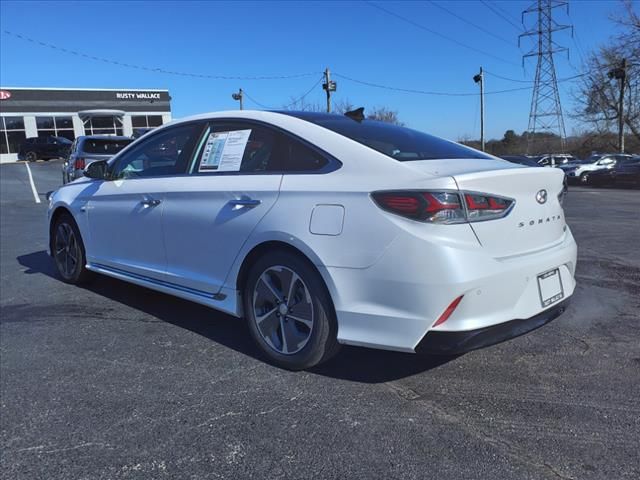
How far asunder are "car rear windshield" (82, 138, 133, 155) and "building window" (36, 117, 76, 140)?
34.2 meters

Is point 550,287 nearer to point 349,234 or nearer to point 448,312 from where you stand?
point 448,312

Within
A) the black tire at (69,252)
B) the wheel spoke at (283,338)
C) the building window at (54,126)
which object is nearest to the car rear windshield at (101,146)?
the black tire at (69,252)

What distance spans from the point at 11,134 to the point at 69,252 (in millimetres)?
43094

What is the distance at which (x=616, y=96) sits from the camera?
3856cm

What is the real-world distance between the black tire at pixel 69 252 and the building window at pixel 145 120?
4171 centimetres

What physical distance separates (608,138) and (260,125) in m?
Answer: 51.8

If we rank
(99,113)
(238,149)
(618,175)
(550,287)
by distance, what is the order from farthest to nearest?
(99,113), (618,175), (238,149), (550,287)

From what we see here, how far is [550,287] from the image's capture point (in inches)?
120

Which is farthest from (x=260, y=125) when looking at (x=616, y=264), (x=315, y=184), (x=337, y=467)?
(x=616, y=264)

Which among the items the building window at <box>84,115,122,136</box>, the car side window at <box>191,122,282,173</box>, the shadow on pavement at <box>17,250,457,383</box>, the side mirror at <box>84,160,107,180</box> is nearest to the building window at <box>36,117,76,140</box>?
the building window at <box>84,115,122,136</box>

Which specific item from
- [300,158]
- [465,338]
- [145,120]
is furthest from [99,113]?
[465,338]

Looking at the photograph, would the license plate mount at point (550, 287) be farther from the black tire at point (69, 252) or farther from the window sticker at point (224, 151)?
the black tire at point (69, 252)

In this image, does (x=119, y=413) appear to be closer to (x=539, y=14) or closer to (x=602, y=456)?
(x=602, y=456)

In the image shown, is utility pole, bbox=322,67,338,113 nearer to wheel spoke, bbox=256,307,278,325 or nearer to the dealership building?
the dealership building
